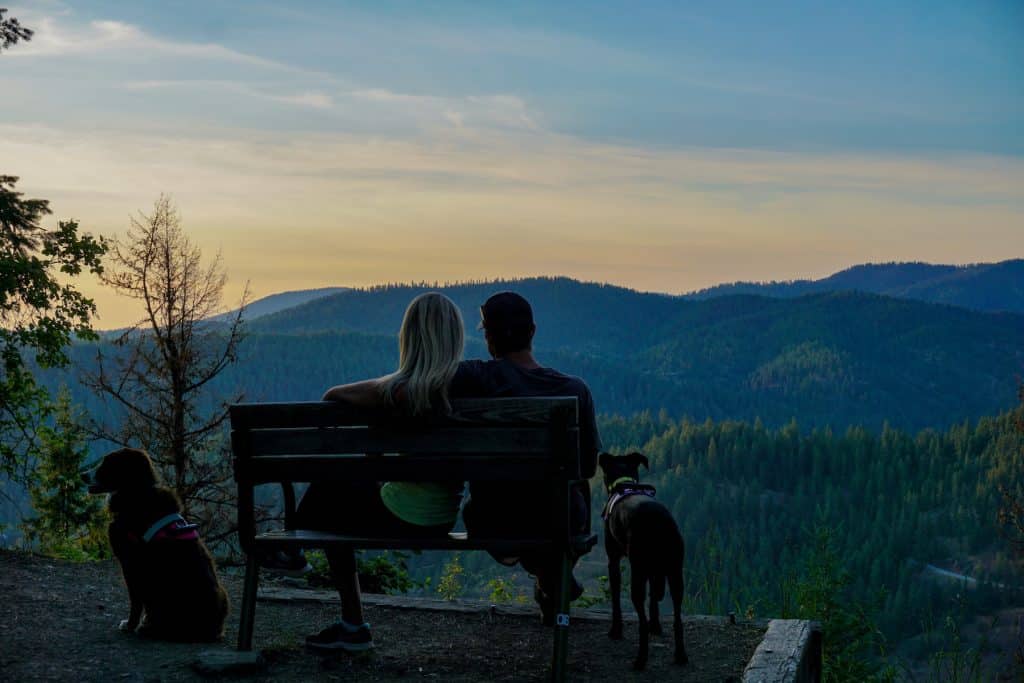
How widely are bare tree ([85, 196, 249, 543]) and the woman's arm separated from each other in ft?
41.9

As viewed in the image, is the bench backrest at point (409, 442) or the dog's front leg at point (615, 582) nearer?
the bench backrest at point (409, 442)

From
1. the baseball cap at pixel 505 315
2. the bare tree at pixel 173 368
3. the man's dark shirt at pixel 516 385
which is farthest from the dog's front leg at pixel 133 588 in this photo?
the bare tree at pixel 173 368

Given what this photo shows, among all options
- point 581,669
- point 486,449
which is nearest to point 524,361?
point 486,449

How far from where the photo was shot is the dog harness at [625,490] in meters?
5.33

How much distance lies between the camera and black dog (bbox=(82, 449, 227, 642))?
5.16m

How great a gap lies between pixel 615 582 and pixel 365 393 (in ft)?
6.50

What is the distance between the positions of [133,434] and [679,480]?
114m

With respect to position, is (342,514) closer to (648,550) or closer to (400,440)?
(400,440)

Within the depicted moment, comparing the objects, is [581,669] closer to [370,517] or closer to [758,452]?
[370,517]

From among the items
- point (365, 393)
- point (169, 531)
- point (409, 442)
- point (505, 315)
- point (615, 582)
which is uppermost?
point (505, 315)

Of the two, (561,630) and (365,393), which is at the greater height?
(365,393)

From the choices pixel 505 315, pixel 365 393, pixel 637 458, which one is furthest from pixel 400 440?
pixel 637 458

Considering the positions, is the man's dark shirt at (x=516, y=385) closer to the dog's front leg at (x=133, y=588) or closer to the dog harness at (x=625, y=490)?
the dog harness at (x=625, y=490)

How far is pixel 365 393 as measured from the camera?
4.69m
